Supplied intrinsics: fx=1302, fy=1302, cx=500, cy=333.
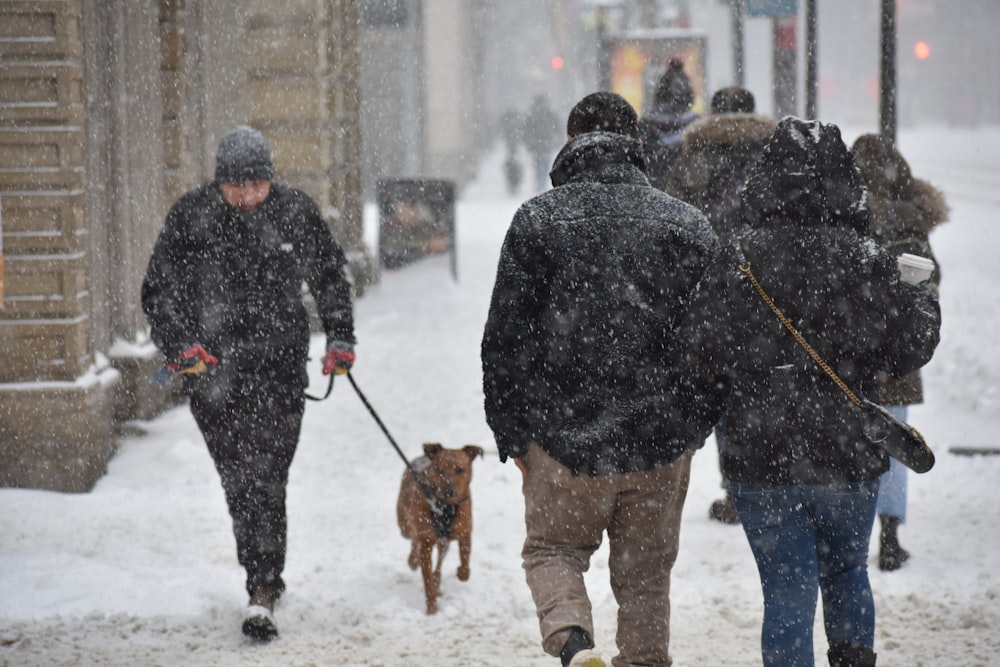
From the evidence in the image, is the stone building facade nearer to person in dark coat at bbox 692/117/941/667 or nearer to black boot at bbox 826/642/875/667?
person in dark coat at bbox 692/117/941/667

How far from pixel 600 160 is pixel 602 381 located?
70 centimetres

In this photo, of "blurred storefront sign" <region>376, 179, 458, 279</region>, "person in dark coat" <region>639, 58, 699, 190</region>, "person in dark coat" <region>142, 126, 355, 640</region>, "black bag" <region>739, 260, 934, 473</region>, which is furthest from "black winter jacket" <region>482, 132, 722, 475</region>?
"blurred storefront sign" <region>376, 179, 458, 279</region>

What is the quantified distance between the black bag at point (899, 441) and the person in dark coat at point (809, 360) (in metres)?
0.04

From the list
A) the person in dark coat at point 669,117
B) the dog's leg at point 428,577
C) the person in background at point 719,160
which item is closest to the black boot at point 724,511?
the person in background at point 719,160

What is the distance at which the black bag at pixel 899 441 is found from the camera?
12.4ft

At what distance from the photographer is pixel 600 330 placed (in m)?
3.91

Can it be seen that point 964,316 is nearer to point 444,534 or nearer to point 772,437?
point 444,534

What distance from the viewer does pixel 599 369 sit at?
390cm

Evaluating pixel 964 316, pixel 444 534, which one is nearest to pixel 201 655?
pixel 444 534

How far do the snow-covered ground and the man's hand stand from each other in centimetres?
111

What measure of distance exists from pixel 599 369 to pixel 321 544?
3354mm

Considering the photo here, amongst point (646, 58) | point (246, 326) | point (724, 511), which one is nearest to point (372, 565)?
point (246, 326)

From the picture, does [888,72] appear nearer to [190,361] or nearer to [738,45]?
[190,361]

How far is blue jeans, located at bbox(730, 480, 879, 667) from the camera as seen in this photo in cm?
388
